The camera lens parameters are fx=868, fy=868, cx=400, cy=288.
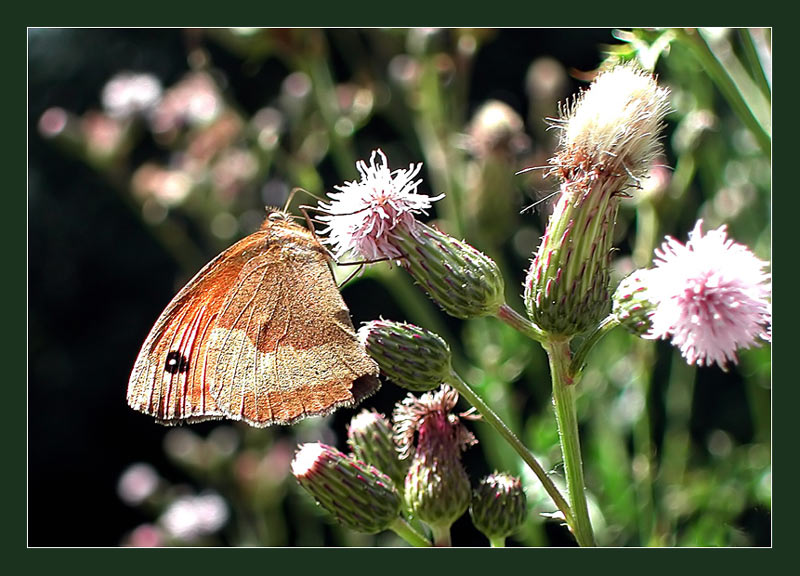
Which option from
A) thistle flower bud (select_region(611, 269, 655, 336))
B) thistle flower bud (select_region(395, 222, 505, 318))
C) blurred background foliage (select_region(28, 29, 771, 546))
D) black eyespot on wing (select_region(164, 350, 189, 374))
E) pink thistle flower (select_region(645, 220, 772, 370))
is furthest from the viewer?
blurred background foliage (select_region(28, 29, 771, 546))

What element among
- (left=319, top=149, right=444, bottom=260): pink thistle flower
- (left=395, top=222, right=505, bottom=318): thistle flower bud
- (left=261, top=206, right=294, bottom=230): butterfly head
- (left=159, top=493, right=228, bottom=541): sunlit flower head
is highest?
(left=261, top=206, right=294, bottom=230): butterfly head

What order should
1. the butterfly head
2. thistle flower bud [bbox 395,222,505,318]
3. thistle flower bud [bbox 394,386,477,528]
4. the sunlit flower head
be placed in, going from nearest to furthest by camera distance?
thistle flower bud [bbox 395,222,505,318] < thistle flower bud [bbox 394,386,477,528] < the butterfly head < the sunlit flower head

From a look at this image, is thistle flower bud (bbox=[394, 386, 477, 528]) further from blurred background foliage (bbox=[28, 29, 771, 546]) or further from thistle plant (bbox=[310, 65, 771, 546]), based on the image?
blurred background foliage (bbox=[28, 29, 771, 546])

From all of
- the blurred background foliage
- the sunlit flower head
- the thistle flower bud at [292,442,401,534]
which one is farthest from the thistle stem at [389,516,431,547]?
the sunlit flower head

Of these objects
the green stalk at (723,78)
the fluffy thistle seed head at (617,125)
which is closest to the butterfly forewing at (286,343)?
the fluffy thistle seed head at (617,125)

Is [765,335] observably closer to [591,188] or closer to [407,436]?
[591,188]

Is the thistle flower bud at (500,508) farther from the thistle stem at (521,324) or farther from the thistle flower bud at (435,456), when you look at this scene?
the thistle stem at (521,324)

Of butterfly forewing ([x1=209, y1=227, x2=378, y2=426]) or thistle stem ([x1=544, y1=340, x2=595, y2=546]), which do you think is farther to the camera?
butterfly forewing ([x1=209, y1=227, x2=378, y2=426])
